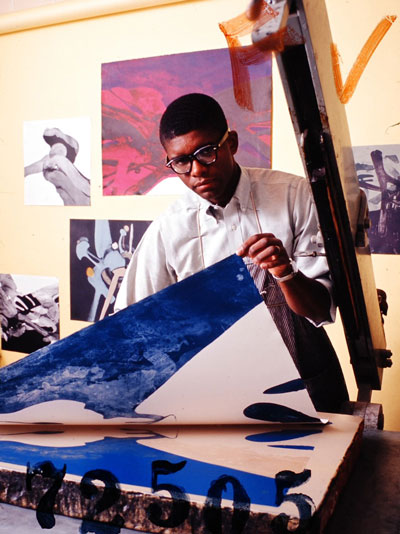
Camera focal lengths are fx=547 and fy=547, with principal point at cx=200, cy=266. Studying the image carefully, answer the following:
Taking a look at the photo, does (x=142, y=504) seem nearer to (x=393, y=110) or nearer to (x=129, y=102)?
(x=393, y=110)

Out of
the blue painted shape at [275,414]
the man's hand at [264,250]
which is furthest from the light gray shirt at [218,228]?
the blue painted shape at [275,414]

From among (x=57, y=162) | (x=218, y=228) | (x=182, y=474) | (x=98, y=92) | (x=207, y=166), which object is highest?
(x=98, y=92)

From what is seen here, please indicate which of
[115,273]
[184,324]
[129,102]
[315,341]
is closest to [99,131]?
[129,102]

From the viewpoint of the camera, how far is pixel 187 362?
2.42 feet

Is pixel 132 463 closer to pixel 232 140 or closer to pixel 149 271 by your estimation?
pixel 149 271

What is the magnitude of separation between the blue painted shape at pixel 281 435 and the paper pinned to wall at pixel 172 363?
29 millimetres

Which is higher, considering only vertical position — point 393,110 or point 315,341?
point 393,110

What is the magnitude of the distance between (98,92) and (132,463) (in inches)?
79.0

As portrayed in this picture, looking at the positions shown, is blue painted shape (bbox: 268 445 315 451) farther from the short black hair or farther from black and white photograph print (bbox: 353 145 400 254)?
black and white photograph print (bbox: 353 145 400 254)

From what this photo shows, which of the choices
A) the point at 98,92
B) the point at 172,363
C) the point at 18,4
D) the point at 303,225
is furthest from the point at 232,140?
the point at 18,4

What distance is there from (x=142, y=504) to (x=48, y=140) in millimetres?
2208

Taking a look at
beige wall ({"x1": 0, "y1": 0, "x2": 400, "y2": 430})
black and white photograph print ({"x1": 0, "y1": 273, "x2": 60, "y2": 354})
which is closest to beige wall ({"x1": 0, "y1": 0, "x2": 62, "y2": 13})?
beige wall ({"x1": 0, "y1": 0, "x2": 400, "y2": 430})

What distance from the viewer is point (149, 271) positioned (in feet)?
4.49

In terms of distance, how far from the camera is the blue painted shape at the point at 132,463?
1.95ft
